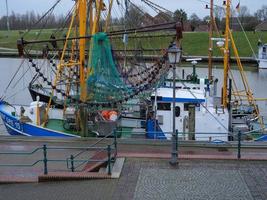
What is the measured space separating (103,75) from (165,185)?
25.4 feet

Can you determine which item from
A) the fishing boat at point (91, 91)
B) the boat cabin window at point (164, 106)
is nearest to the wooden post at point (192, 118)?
the boat cabin window at point (164, 106)

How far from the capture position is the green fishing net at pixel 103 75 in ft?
59.9

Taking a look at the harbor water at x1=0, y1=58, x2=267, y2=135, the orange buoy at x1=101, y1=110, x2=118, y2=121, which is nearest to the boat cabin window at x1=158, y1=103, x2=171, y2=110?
the orange buoy at x1=101, y1=110, x2=118, y2=121

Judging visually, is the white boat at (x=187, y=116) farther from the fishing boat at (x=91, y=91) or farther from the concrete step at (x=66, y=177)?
the concrete step at (x=66, y=177)

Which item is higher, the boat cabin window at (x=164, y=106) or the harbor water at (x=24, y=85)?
the boat cabin window at (x=164, y=106)

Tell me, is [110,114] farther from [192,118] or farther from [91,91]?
[192,118]

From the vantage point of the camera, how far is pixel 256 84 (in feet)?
166

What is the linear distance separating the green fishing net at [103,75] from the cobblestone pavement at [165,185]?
238 inches

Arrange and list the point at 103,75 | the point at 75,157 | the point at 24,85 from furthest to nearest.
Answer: the point at 24,85
the point at 103,75
the point at 75,157

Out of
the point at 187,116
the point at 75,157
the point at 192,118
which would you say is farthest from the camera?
the point at 187,116

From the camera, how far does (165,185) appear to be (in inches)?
455

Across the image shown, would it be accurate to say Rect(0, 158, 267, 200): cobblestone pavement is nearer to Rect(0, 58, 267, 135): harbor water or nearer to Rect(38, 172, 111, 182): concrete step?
Rect(38, 172, 111, 182): concrete step

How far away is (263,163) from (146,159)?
10.5 ft

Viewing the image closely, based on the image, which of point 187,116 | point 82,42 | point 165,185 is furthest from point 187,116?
point 165,185
